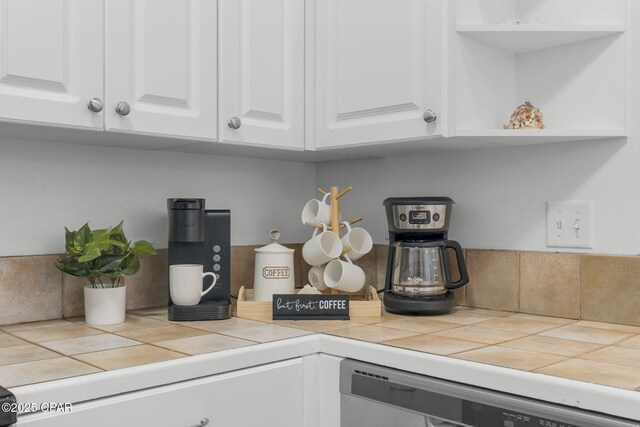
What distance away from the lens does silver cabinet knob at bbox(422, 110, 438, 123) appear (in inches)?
62.1

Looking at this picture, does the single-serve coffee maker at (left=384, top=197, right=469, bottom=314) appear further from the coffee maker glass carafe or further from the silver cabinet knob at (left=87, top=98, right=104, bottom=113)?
the silver cabinet knob at (left=87, top=98, right=104, bottom=113)

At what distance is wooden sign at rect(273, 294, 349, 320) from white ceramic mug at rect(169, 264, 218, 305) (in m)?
0.22

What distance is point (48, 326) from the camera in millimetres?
1570

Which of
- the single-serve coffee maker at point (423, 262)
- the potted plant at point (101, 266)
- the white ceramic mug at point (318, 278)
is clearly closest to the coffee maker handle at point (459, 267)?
the single-serve coffee maker at point (423, 262)

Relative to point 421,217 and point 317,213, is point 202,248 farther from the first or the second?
point 421,217

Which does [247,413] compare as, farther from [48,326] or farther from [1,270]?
[1,270]

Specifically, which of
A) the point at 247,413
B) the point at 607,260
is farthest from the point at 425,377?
the point at 607,260

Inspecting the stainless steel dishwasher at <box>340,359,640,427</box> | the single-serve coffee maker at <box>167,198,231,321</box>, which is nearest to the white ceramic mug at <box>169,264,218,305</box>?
the single-serve coffee maker at <box>167,198,231,321</box>

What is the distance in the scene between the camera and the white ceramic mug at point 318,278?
6.10 ft

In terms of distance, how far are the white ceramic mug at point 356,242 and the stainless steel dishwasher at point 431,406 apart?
53 centimetres

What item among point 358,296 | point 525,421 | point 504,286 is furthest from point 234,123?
point 525,421

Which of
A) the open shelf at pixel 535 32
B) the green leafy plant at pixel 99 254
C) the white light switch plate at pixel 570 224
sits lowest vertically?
the green leafy plant at pixel 99 254

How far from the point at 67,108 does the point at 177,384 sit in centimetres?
67

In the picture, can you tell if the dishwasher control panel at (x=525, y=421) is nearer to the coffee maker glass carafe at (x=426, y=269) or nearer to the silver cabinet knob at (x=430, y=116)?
the coffee maker glass carafe at (x=426, y=269)
